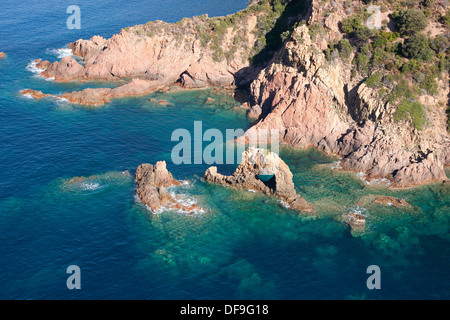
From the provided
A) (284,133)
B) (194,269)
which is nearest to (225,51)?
(284,133)

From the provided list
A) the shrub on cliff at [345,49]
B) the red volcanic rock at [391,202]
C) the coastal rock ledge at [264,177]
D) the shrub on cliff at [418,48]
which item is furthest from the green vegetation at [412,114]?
the coastal rock ledge at [264,177]

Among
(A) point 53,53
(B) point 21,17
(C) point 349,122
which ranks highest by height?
(B) point 21,17

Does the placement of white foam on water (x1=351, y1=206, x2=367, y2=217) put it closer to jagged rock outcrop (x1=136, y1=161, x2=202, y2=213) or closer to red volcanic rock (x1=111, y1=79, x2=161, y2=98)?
jagged rock outcrop (x1=136, y1=161, x2=202, y2=213)

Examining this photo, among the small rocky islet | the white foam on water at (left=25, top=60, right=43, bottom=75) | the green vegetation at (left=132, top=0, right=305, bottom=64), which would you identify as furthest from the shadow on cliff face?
the white foam on water at (left=25, top=60, right=43, bottom=75)

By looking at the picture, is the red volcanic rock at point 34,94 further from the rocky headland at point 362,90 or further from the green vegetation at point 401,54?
the green vegetation at point 401,54

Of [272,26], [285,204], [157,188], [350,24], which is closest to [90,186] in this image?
[157,188]

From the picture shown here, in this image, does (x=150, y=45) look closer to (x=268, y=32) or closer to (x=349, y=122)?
(x=268, y=32)

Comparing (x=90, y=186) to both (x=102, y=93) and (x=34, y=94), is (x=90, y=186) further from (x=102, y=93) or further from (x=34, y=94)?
(x=34, y=94)
